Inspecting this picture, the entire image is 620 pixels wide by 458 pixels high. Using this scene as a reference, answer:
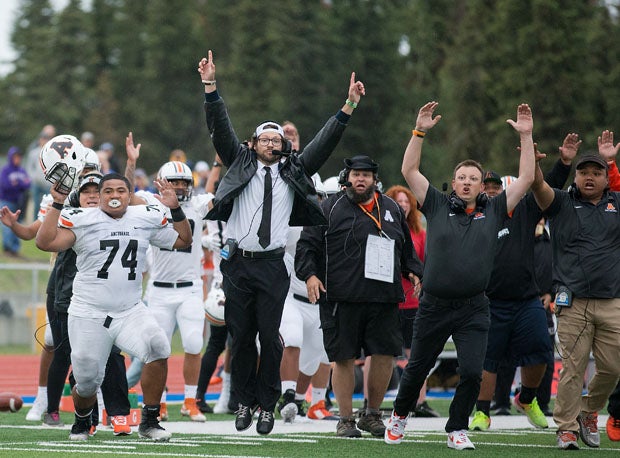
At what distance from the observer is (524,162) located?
9.37 meters

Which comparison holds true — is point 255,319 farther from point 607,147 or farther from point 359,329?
point 607,147

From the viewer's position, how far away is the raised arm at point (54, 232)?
9.10 metres

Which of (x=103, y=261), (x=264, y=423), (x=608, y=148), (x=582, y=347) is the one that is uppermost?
(x=608, y=148)

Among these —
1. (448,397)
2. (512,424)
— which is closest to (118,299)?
(512,424)

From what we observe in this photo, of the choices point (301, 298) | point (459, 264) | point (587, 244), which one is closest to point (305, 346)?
point (301, 298)

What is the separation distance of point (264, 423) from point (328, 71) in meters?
48.0

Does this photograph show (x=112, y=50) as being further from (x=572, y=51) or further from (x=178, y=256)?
(x=178, y=256)

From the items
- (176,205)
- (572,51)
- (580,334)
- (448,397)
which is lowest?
(448,397)

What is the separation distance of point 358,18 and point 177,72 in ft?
43.5

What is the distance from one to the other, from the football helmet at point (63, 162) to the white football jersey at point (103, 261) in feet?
0.81

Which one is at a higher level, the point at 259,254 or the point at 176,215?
the point at 176,215

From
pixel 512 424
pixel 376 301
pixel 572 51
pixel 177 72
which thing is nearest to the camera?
pixel 376 301

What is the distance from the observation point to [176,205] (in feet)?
31.7

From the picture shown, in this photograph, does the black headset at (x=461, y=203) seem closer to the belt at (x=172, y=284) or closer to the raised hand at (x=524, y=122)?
the raised hand at (x=524, y=122)
